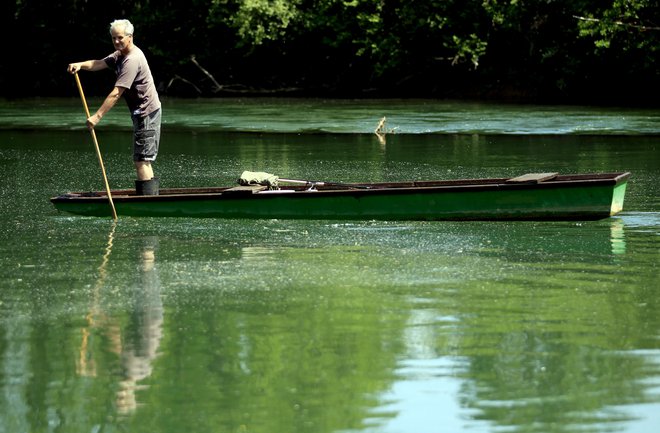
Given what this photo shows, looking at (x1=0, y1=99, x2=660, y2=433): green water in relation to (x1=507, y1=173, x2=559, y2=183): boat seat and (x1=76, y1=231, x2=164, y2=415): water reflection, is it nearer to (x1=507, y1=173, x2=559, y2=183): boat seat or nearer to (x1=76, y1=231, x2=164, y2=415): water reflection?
(x1=76, y1=231, x2=164, y2=415): water reflection

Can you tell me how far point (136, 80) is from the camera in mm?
11891

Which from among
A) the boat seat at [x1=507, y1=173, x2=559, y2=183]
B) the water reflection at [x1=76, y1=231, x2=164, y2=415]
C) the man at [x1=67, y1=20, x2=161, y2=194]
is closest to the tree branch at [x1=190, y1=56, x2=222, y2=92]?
the man at [x1=67, y1=20, x2=161, y2=194]

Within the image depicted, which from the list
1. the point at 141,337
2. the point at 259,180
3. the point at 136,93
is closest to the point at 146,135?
the point at 136,93

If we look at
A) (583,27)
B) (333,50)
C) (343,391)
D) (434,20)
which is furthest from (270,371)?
(333,50)

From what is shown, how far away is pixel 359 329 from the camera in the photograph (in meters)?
7.53

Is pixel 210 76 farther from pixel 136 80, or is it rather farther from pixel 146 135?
pixel 136 80

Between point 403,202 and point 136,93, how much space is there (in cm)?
244

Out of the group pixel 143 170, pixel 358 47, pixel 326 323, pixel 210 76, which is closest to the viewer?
pixel 326 323

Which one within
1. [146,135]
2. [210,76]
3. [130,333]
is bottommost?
[210,76]

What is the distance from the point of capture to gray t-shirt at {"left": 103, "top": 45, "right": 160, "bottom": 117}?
11.7 metres

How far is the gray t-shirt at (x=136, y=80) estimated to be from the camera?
11703 mm

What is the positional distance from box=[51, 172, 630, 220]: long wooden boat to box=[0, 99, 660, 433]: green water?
0.41 ft

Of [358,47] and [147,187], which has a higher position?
[358,47]

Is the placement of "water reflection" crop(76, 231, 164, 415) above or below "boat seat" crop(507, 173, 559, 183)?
below
